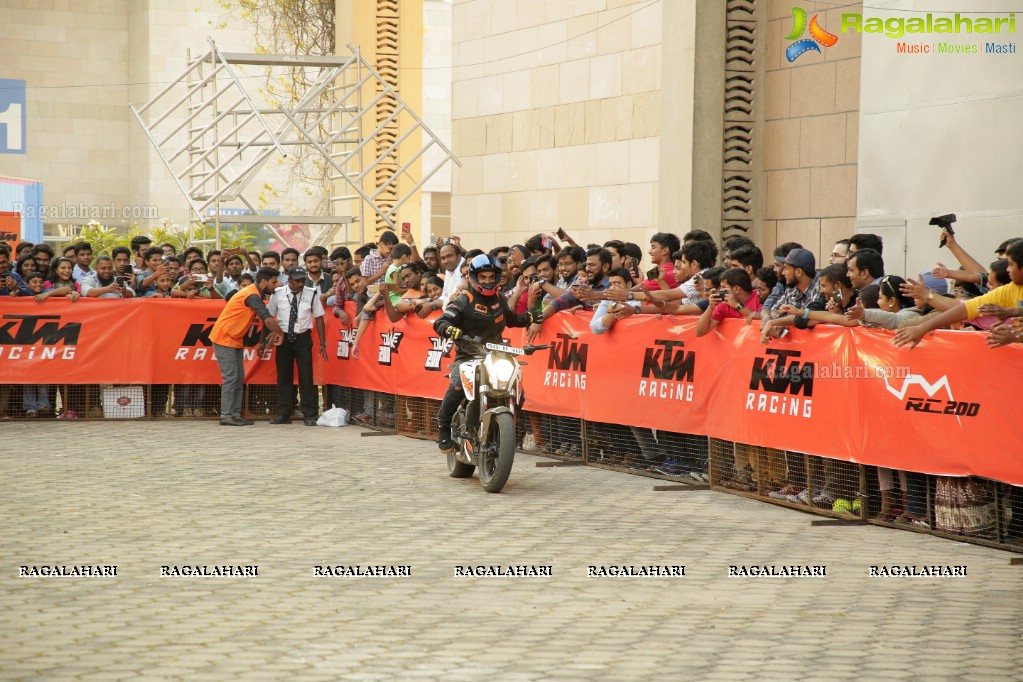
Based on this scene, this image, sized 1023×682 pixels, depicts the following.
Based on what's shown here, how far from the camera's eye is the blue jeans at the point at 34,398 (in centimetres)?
1681

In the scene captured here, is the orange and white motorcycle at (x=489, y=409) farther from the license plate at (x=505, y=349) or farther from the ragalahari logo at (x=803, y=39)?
the ragalahari logo at (x=803, y=39)

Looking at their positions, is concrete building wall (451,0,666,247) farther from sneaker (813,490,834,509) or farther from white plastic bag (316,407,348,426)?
sneaker (813,490,834,509)

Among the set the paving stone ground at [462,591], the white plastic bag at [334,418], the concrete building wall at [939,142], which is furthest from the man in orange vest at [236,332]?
the concrete building wall at [939,142]

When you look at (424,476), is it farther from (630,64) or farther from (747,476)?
(630,64)

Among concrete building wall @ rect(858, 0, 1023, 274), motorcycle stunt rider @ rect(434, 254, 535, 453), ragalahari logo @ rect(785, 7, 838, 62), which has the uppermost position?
ragalahari logo @ rect(785, 7, 838, 62)

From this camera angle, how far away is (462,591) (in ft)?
24.8

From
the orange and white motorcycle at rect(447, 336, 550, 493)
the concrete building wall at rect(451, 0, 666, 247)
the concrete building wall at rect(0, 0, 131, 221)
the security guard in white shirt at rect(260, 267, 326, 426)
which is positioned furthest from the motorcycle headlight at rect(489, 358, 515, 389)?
the concrete building wall at rect(0, 0, 131, 221)

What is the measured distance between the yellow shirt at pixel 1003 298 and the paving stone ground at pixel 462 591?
1670 mm

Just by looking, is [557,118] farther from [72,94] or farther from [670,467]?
[72,94]

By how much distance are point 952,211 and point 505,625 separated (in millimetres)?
9489

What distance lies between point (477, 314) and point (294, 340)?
5.47 meters

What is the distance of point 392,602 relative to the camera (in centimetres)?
727

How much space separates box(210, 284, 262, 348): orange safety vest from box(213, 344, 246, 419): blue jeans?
11 cm

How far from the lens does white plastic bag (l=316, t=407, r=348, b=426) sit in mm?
16688
